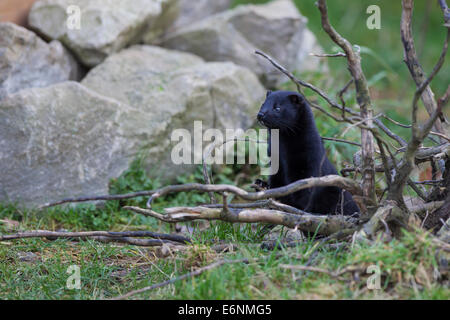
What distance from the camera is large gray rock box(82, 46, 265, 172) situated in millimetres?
4953

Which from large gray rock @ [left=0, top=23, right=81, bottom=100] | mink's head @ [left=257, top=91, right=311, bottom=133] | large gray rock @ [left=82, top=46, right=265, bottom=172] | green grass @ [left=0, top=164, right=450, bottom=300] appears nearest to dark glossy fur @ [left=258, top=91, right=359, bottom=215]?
mink's head @ [left=257, top=91, right=311, bottom=133]

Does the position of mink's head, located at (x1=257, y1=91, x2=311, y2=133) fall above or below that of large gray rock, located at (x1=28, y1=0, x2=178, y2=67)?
below

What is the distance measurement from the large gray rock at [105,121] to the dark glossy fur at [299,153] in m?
1.47

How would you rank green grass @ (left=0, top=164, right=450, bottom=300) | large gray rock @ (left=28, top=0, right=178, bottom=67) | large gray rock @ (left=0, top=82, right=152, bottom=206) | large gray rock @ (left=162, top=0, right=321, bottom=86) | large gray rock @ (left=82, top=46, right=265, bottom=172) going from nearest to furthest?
green grass @ (left=0, top=164, right=450, bottom=300), large gray rock @ (left=0, top=82, right=152, bottom=206), large gray rock @ (left=82, top=46, right=265, bottom=172), large gray rock @ (left=28, top=0, right=178, bottom=67), large gray rock @ (left=162, top=0, right=321, bottom=86)

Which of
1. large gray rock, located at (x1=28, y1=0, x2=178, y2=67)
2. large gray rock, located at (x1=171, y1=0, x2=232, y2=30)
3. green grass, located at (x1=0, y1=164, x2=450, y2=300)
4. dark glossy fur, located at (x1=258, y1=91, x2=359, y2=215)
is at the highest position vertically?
large gray rock, located at (x1=171, y1=0, x2=232, y2=30)

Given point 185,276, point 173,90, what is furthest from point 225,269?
point 173,90

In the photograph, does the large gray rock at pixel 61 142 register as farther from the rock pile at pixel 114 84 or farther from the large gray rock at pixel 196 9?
the large gray rock at pixel 196 9

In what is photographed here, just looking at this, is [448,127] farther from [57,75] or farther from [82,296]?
[57,75]

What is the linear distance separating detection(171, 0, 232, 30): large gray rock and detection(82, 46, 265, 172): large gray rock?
7.17ft

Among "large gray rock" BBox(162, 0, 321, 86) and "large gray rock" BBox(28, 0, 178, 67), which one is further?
"large gray rock" BBox(162, 0, 321, 86)

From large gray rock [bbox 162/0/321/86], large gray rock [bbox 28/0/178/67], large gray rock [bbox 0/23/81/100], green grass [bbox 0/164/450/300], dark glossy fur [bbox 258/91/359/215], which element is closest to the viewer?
green grass [bbox 0/164/450/300]

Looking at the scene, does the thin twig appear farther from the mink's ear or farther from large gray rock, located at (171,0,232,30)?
large gray rock, located at (171,0,232,30)
